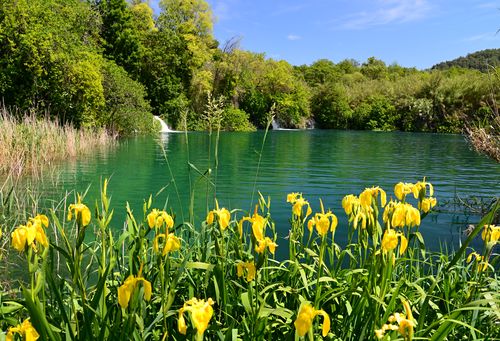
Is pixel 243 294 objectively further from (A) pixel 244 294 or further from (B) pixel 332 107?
(B) pixel 332 107

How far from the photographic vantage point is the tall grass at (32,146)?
802 centimetres

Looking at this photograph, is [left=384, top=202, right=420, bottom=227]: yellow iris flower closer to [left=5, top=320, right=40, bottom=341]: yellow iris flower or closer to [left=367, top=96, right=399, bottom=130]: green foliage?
[left=5, top=320, right=40, bottom=341]: yellow iris flower

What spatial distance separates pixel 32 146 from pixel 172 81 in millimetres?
26808

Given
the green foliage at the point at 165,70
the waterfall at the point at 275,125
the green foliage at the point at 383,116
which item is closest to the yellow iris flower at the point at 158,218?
the green foliage at the point at 165,70

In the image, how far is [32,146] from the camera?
8.91 metres

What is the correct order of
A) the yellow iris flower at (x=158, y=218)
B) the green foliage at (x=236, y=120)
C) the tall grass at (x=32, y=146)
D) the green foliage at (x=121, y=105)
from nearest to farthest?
the yellow iris flower at (x=158, y=218) → the tall grass at (x=32, y=146) → the green foliage at (x=121, y=105) → the green foliage at (x=236, y=120)

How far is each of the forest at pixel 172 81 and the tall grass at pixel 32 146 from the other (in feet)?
4.16

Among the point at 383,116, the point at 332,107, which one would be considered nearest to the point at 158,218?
the point at 383,116

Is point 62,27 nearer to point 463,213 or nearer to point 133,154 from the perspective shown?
point 133,154

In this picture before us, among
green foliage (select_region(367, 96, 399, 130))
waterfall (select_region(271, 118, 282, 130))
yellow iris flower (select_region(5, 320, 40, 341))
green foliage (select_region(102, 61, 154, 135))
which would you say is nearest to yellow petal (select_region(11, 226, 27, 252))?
yellow iris flower (select_region(5, 320, 40, 341))

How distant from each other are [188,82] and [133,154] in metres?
22.7

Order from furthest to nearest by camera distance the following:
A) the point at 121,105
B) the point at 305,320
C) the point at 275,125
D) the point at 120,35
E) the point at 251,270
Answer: the point at 275,125, the point at 120,35, the point at 121,105, the point at 251,270, the point at 305,320

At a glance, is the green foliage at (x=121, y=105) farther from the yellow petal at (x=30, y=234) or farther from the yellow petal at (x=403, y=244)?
the yellow petal at (x=403, y=244)

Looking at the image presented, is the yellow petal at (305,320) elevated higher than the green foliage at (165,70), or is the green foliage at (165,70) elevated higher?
the green foliage at (165,70)
